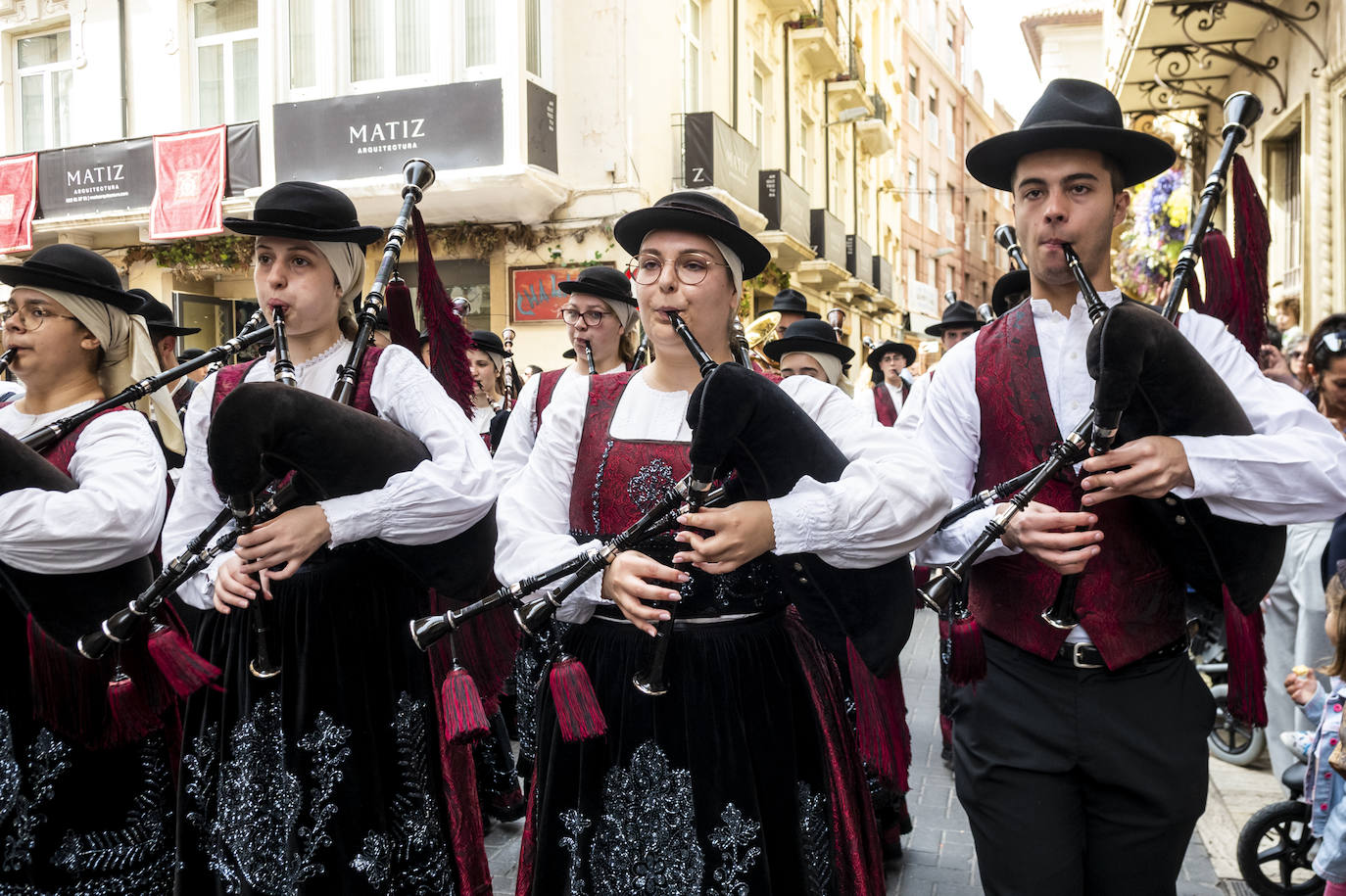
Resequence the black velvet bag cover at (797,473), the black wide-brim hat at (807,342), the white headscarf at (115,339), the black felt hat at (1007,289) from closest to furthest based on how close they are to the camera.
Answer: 1. the black velvet bag cover at (797,473)
2. the white headscarf at (115,339)
3. the black felt hat at (1007,289)
4. the black wide-brim hat at (807,342)

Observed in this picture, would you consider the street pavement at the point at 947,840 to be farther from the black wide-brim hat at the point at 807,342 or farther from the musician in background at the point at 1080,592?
the black wide-brim hat at the point at 807,342

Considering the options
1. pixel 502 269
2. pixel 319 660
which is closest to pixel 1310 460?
pixel 319 660

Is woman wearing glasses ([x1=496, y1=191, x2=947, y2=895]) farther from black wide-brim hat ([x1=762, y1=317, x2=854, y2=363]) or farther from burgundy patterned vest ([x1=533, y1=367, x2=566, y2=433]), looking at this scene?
black wide-brim hat ([x1=762, y1=317, x2=854, y2=363])

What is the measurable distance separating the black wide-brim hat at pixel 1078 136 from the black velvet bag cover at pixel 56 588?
2.53 m

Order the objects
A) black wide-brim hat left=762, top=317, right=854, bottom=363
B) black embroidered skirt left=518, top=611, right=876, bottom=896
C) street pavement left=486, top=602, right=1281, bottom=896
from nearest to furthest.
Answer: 1. black embroidered skirt left=518, top=611, right=876, bottom=896
2. street pavement left=486, top=602, right=1281, bottom=896
3. black wide-brim hat left=762, top=317, right=854, bottom=363

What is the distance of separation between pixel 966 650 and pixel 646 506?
2.58ft

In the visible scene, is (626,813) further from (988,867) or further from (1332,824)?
(1332,824)

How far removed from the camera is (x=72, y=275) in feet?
10.6

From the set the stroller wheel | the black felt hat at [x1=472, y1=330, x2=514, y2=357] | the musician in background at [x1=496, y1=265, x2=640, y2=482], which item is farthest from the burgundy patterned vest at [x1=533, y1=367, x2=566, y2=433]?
the stroller wheel

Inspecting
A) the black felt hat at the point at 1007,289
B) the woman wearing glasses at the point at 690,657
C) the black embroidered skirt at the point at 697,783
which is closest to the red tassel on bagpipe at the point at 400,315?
the woman wearing glasses at the point at 690,657

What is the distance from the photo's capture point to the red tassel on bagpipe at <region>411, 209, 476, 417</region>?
331 centimetres

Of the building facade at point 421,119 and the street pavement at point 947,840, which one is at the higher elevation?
the building facade at point 421,119

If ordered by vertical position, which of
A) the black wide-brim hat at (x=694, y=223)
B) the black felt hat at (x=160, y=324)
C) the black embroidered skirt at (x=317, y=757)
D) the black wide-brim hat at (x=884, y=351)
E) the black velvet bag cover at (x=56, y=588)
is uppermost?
the black wide-brim hat at (x=884, y=351)

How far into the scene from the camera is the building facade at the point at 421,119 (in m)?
13.3
